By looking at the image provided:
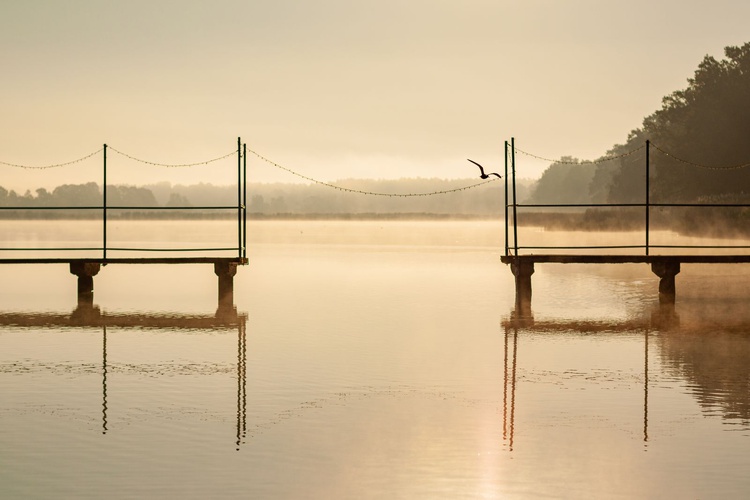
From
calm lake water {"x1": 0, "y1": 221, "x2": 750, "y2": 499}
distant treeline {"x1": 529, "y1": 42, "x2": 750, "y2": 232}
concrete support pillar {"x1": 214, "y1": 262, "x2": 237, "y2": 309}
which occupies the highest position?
distant treeline {"x1": 529, "y1": 42, "x2": 750, "y2": 232}

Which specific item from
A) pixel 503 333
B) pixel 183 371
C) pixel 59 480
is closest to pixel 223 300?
pixel 503 333

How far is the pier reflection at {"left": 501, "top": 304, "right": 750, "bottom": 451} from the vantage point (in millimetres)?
13977

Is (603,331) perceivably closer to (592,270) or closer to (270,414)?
(270,414)

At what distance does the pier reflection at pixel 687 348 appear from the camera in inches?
550

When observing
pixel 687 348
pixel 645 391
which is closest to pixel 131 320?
pixel 687 348

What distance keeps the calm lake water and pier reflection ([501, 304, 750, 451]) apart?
0.20 feet

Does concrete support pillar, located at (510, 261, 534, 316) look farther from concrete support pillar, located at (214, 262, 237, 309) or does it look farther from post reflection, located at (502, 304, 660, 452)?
concrete support pillar, located at (214, 262, 237, 309)

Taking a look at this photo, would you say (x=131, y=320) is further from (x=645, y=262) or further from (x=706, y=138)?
(x=706, y=138)

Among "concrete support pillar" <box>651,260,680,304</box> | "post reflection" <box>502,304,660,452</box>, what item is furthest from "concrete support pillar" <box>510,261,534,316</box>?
"concrete support pillar" <box>651,260,680,304</box>

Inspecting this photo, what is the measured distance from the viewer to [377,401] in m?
14.4

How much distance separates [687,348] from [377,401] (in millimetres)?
7712

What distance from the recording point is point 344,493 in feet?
31.9

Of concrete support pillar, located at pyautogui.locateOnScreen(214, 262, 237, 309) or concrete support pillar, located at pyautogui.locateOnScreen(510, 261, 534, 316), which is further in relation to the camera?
concrete support pillar, located at pyautogui.locateOnScreen(214, 262, 237, 309)

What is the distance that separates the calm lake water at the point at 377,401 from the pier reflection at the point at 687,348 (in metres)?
0.06
